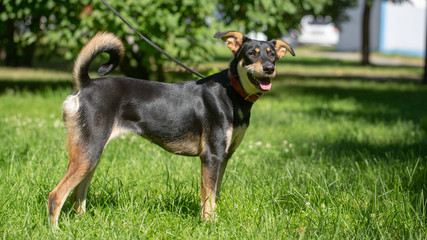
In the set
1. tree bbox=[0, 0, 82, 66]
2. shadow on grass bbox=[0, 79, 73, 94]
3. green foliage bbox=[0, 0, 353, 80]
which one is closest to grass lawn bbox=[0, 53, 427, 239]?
green foliage bbox=[0, 0, 353, 80]

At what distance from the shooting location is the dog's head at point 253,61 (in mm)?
3645

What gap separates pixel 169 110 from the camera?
3.70m

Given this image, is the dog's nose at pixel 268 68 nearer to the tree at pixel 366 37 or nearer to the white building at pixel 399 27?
the tree at pixel 366 37

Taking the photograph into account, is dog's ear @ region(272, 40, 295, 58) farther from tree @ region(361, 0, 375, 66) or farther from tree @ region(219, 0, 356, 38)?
tree @ region(361, 0, 375, 66)

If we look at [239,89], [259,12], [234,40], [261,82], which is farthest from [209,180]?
[259,12]

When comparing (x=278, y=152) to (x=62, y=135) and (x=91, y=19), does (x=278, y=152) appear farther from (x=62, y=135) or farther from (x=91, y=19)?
(x=91, y=19)

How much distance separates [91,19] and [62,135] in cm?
350

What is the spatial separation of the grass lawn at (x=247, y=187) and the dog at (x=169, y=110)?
11.6 inches

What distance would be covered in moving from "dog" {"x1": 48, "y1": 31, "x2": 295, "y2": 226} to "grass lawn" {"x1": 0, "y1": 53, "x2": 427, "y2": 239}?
30cm

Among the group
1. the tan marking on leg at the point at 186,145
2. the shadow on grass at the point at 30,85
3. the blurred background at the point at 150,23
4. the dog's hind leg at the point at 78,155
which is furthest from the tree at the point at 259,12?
the dog's hind leg at the point at 78,155

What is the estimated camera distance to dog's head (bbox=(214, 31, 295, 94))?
143 inches

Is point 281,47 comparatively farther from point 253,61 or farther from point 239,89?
point 239,89

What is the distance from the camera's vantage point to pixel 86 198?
395 cm

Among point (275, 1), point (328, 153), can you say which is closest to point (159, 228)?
point (328, 153)
